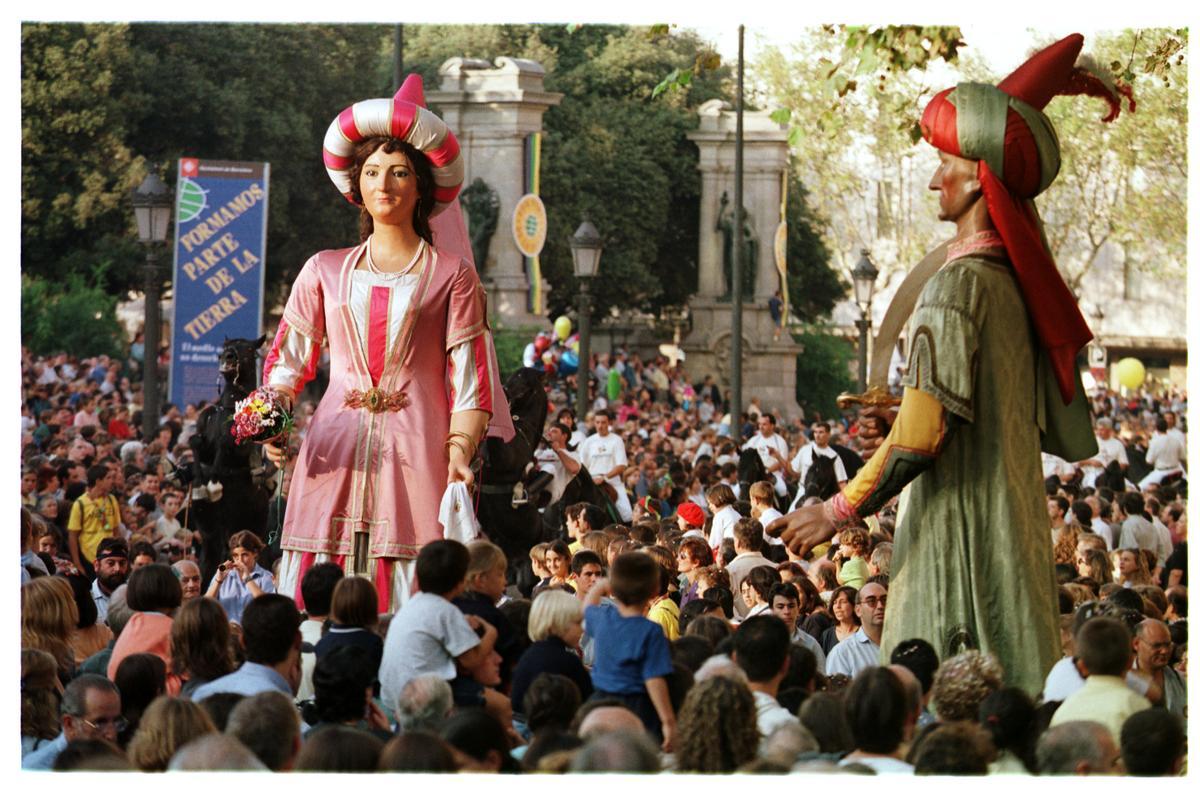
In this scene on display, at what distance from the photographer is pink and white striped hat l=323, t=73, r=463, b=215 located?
932cm

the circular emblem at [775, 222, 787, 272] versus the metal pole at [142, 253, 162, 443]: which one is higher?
the circular emblem at [775, 222, 787, 272]

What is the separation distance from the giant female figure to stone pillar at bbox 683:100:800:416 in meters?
35.6

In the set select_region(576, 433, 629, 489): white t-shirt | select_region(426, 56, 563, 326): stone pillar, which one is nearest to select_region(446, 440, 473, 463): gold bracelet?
select_region(576, 433, 629, 489): white t-shirt

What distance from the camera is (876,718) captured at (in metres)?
6.31

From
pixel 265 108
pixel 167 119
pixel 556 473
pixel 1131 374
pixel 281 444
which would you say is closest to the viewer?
pixel 281 444

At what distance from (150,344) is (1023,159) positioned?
14435 mm

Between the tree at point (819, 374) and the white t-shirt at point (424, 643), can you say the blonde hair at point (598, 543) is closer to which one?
the white t-shirt at point (424, 643)

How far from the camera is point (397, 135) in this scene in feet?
30.7

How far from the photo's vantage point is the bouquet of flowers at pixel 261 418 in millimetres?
9297

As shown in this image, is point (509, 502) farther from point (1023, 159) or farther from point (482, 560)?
point (1023, 159)

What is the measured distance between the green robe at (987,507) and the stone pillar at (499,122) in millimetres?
32297

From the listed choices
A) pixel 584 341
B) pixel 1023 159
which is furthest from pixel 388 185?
pixel 584 341

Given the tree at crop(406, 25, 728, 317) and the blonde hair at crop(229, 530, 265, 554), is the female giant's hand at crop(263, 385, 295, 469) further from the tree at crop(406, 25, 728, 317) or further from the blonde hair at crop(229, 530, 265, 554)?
the tree at crop(406, 25, 728, 317)

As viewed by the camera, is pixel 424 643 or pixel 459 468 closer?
pixel 424 643
